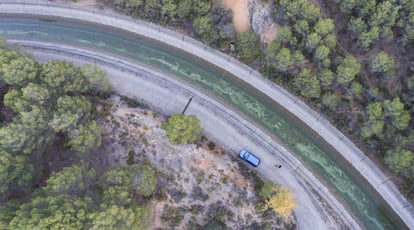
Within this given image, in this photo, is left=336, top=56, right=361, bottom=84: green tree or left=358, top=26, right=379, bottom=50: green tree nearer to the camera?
left=358, top=26, right=379, bottom=50: green tree

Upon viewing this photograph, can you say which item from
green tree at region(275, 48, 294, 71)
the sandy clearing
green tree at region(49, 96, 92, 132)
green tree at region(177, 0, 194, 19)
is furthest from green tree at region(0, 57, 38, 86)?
green tree at region(275, 48, 294, 71)

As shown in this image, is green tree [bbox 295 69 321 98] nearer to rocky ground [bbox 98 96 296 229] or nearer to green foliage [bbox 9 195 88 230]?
rocky ground [bbox 98 96 296 229]

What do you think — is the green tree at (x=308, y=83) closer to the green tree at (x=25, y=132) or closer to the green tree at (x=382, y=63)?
the green tree at (x=382, y=63)

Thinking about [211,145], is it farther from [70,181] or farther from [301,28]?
[301,28]

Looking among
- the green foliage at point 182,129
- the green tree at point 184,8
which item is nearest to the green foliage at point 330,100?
the green foliage at point 182,129

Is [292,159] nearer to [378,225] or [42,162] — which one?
[378,225]
